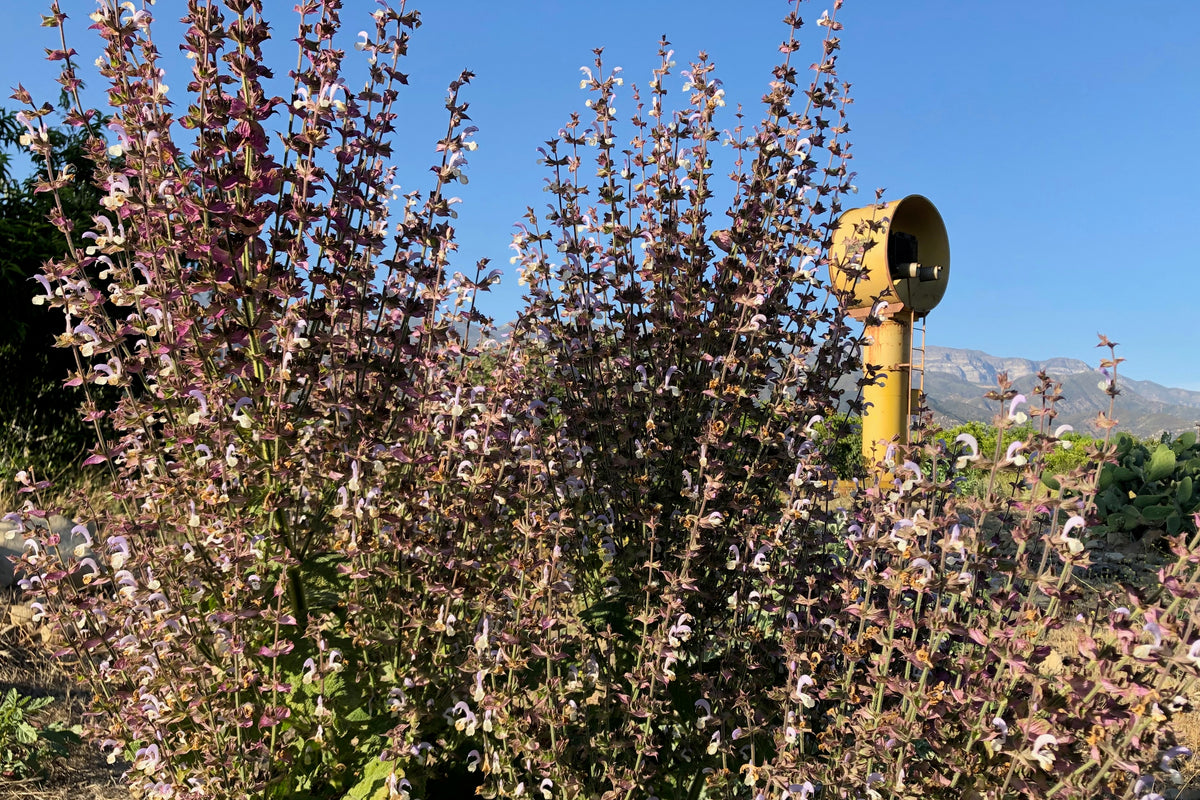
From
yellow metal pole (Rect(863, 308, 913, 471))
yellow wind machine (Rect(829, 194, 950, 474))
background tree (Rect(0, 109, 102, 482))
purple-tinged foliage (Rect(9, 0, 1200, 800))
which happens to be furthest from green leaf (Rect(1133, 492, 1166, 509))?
background tree (Rect(0, 109, 102, 482))

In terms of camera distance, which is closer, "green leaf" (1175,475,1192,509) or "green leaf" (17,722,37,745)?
"green leaf" (17,722,37,745)

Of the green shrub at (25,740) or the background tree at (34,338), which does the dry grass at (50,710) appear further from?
the background tree at (34,338)

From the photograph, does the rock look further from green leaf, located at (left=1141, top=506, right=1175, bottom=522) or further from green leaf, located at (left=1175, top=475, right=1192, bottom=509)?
green leaf, located at (left=1175, top=475, right=1192, bottom=509)

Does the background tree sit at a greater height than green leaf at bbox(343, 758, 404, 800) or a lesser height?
greater

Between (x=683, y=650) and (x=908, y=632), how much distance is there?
1.00 m

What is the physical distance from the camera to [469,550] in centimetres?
331

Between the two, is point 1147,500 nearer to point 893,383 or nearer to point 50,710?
point 893,383

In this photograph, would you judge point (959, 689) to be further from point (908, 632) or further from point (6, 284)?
point (6, 284)

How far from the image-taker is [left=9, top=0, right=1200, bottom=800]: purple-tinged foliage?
2736mm

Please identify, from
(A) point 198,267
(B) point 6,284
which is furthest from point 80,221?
(A) point 198,267

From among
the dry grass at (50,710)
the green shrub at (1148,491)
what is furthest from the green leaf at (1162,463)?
the dry grass at (50,710)

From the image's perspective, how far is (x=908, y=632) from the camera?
3539mm

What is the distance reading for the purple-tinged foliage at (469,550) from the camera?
2736 millimetres

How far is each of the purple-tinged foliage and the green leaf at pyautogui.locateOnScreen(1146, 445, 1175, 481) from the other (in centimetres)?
688
